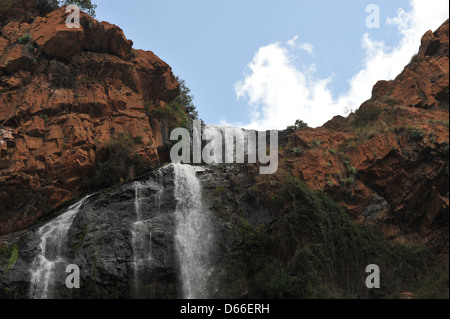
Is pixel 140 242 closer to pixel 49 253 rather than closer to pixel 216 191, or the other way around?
pixel 49 253

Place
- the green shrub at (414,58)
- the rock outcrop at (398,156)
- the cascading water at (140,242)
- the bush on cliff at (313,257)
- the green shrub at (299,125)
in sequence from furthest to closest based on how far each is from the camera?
the green shrub at (299,125) → the green shrub at (414,58) → the rock outcrop at (398,156) → the cascading water at (140,242) → the bush on cliff at (313,257)

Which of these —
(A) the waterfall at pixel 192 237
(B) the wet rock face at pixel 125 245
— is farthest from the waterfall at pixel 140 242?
(A) the waterfall at pixel 192 237

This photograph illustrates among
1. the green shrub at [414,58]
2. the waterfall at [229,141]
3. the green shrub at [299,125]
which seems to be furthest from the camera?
the waterfall at [229,141]

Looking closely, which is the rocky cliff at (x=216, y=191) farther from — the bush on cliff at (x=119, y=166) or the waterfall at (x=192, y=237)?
the bush on cliff at (x=119, y=166)

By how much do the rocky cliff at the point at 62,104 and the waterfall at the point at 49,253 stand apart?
A: 4.41 feet

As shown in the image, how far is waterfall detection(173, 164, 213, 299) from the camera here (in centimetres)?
1670

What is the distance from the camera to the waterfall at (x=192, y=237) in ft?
54.8

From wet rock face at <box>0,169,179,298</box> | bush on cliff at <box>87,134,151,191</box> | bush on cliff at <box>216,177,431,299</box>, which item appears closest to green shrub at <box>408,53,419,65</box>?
bush on cliff at <box>216,177,431,299</box>

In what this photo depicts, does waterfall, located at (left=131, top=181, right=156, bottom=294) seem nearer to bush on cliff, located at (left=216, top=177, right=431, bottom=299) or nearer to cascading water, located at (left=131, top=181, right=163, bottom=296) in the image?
cascading water, located at (left=131, top=181, right=163, bottom=296)

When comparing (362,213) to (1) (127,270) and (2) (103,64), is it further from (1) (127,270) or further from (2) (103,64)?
(2) (103,64)

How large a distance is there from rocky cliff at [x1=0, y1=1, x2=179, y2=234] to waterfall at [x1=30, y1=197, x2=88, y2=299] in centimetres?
134

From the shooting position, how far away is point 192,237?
18266mm

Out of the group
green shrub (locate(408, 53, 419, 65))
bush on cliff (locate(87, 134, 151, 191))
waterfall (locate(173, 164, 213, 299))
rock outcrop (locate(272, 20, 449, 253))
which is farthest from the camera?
green shrub (locate(408, 53, 419, 65))
